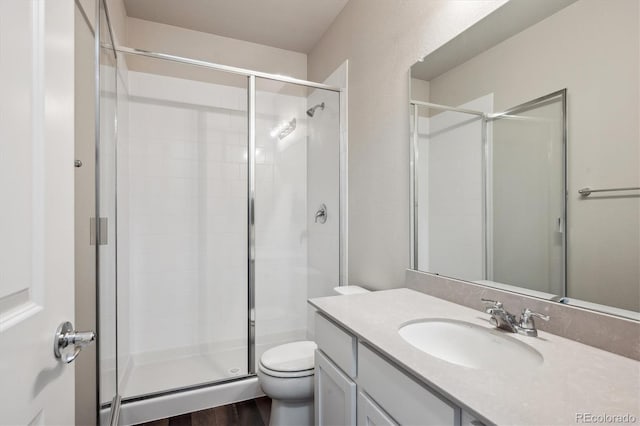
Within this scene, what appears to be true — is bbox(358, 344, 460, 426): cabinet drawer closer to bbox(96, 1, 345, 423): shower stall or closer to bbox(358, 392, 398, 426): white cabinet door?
bbox(358, 392, 398, 426): white cabinet door

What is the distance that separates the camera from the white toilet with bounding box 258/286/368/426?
1.55 m

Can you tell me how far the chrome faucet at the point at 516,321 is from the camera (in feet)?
3.12

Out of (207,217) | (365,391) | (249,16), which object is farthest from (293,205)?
(365,391)

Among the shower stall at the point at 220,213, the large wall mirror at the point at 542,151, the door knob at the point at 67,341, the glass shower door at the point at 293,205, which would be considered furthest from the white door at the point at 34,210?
the glass shower door at the point at 293,205

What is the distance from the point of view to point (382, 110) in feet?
6.04

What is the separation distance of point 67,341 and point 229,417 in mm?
1541

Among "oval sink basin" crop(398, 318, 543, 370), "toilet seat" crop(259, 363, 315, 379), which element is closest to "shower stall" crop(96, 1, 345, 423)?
"toilet seat" crop(259, 363, 315, 379)

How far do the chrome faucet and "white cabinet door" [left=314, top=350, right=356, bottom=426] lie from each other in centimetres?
53

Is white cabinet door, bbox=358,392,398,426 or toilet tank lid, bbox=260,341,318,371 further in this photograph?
toilet tank lid, bbox=260,341,318,371

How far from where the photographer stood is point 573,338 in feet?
2.97

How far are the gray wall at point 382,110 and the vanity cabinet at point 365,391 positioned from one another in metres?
0.66

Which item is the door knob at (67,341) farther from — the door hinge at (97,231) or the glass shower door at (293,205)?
the glass shower door at (293,205)

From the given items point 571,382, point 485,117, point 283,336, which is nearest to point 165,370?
point 283,336

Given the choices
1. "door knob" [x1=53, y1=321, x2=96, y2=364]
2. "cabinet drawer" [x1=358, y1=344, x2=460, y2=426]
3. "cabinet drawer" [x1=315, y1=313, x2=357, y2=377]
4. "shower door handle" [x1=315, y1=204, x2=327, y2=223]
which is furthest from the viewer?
"shower door handle" [x1=315, y1=204, x2=327, y2=223]
